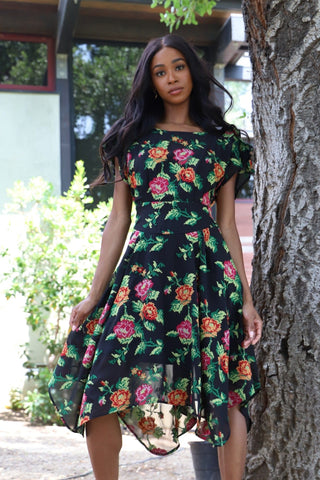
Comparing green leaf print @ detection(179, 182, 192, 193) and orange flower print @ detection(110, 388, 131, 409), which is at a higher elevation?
green leaf print @ detection(179, 182, 192, 193)

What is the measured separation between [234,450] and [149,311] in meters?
0.63

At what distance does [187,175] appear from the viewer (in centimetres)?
286

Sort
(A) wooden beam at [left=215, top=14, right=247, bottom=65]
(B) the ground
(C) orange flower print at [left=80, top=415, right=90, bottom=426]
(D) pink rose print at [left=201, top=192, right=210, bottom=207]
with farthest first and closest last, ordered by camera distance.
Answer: (A) wooden beam at [left=215, top=14, right=247, bottom=65] < (B) the ground < (D) pink rose print at [left=201, top=192, right=210, bottom=207] < (C) orange flower print at [left=80, top=415, right=90, bottom=426]

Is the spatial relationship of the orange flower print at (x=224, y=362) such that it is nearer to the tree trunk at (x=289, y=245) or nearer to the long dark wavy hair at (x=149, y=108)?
the tree trunk at (x=289, y=245)

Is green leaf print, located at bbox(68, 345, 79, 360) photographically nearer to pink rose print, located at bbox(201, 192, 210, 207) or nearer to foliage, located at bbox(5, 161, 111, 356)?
pink rose print, located at bbox(201, 192, 210, 207)

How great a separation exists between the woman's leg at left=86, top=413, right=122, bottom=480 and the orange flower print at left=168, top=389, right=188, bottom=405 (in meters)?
0.22

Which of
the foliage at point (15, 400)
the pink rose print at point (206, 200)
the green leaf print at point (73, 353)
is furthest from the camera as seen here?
the foliage at point (15, 400)

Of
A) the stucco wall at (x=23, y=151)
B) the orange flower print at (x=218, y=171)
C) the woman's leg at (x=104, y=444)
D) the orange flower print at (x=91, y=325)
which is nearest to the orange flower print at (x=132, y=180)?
the orange flower print at (x=218, y=171)

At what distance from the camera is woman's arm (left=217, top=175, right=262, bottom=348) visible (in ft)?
9.21

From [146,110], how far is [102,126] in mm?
4368

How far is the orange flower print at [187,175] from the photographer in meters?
2.86

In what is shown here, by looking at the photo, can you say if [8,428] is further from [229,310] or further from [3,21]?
[3,21]

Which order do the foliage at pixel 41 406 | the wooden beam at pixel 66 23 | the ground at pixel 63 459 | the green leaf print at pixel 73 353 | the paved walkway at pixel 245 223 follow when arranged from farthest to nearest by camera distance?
1. the paved walkway at pixel 245 223
2. the wooden beam at pixel 66 23
3. the foliage at pixel 41 406
4. the ground at pixel 63 459
5. the green leaf print at pixel 73 353

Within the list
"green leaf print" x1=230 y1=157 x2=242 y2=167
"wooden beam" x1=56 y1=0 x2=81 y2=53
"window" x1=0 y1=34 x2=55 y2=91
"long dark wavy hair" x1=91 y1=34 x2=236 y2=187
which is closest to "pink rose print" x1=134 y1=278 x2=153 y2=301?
"long dark wavy hair" x1=91 y1=34 x2=236 y2=187
